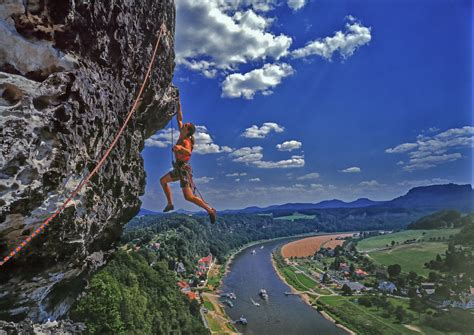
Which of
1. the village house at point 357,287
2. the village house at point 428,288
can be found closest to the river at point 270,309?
the village house at point 357,287

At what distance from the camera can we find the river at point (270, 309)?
40500mm

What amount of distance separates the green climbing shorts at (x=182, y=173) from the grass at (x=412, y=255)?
77246 millimetres

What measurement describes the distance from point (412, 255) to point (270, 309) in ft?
197

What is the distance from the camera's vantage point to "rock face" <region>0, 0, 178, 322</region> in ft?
16.3

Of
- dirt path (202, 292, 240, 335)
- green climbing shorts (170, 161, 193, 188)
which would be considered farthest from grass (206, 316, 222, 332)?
green climbing shorts (170, 161, 193, 188)

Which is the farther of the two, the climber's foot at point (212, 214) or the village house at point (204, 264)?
the village house at point (204, 264)

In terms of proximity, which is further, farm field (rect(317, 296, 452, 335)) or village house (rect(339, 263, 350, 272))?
village house (rect(339, 263, 350, 272))

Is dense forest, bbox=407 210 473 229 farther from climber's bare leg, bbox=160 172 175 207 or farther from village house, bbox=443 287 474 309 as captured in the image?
climber's bare leg, bbox=160 172 175 207

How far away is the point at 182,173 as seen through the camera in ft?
29.7

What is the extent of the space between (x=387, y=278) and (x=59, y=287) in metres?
73.7

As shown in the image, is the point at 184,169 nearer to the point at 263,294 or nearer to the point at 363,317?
the point at 363,317

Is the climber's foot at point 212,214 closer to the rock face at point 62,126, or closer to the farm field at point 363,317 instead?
the rock face at point 62,126

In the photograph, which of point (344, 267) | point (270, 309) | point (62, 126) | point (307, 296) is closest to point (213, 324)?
point (270, 309)

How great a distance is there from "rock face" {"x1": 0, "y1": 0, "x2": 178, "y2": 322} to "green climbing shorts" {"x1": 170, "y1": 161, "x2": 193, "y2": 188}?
1215 millimetres
